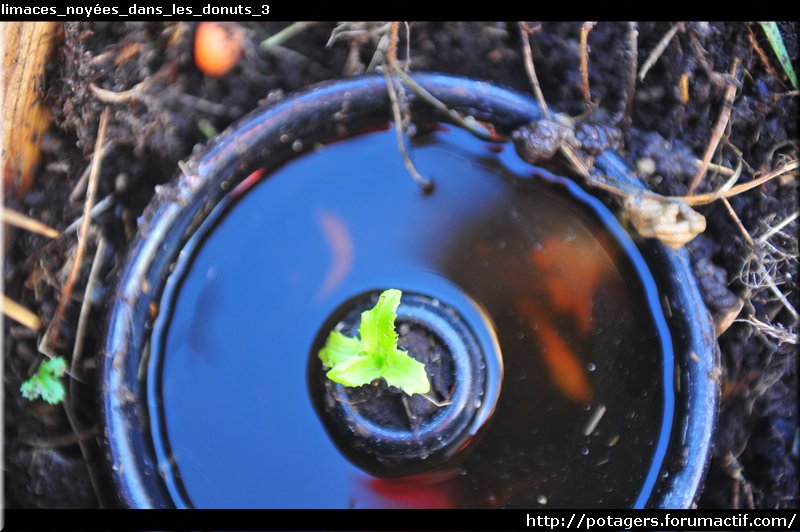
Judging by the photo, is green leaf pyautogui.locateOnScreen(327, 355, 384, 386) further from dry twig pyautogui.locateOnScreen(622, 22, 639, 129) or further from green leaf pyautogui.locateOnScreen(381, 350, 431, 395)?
dry twig pyautogui.locateOnScreen(622, 22, 639, 129)

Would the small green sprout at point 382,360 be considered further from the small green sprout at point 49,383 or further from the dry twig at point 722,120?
the dry twig at point 722,120

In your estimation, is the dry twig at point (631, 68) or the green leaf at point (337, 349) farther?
the dry twig at point (631, 68)

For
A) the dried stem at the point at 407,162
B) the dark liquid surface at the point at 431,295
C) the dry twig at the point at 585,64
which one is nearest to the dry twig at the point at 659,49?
the dry twig at the point at 585,64

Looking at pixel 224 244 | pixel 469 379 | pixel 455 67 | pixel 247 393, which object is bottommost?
pixel 469 379

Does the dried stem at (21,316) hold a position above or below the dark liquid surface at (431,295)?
above
